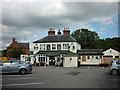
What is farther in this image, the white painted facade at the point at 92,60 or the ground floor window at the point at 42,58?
the ground floor window at the point at 42,58

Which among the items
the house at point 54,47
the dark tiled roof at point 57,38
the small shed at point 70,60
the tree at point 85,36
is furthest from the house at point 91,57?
the tree at point 85,36

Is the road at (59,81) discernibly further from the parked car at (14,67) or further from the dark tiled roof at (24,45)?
the dark tiled roof at (24,45)

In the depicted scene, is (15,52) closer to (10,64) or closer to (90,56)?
(90,56)

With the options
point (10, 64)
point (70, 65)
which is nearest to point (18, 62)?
point (10, 64)

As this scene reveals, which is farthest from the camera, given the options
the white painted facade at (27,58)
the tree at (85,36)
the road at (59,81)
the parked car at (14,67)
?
the tree at (85,36)

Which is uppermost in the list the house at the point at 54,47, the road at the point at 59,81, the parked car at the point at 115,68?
the house at the point at 54,47

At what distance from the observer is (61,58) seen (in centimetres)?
3938

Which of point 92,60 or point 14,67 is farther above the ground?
point 14,67

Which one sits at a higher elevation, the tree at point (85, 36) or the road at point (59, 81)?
the tree at point (85, 36)

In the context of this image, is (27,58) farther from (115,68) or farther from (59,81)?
(59,81)

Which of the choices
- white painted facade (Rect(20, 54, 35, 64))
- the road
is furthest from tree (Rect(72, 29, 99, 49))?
the road

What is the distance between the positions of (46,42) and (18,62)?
82.8ft

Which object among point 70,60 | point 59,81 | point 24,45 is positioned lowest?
point 59,81

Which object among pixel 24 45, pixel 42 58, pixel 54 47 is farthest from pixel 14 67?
pixel 24 45
